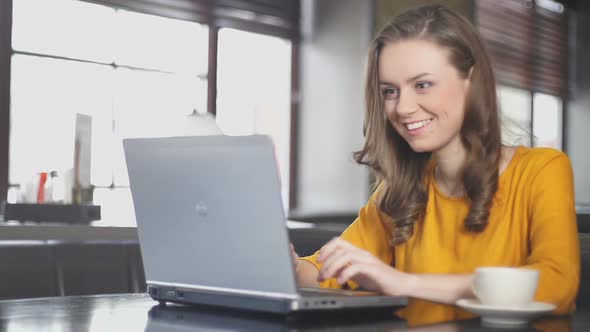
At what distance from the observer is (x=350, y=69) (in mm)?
4617

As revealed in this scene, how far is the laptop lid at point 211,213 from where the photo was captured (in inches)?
41.0

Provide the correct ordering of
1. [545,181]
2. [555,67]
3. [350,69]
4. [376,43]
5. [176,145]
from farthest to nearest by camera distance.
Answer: [555,67] < [350,69] < [376,43] < [545,181] < [176,145]

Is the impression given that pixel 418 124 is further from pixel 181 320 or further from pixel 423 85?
pixel 181 320

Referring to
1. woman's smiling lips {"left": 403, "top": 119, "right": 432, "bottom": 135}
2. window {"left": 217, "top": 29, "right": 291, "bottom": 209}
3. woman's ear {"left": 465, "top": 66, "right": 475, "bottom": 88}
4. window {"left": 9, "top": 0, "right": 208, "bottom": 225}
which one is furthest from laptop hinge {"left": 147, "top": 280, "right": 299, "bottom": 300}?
window {"left": 217, "top": 29, "right": 291, "bottom": 209}

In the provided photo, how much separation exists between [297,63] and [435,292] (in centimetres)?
358

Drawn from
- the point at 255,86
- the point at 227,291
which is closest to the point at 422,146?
the point at 227,291

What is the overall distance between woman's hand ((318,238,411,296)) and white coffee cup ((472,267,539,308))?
171 millimetres

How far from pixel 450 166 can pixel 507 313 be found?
1.99 feet

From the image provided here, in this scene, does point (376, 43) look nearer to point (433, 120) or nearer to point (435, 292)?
point (433, 120)

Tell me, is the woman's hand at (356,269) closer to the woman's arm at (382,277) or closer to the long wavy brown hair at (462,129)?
the woman's arm at (382,277)

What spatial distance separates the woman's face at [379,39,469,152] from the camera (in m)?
1.46

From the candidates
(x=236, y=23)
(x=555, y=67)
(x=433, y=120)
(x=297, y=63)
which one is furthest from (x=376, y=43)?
(x=555, y=67)

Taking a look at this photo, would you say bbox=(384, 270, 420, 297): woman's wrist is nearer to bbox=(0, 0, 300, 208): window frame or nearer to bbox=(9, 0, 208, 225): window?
bbox=(9, 0, 208, 225): window

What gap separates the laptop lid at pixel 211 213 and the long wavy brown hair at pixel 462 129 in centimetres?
54
